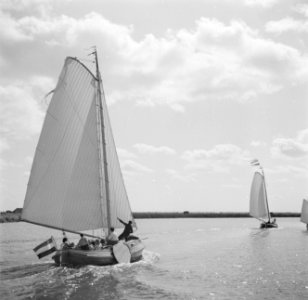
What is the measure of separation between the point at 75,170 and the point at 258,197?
61.8 m

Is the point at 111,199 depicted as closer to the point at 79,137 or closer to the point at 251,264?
the point at 79,137

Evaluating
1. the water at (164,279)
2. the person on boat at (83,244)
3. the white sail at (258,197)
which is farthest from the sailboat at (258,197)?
the person on boat at (83,244)

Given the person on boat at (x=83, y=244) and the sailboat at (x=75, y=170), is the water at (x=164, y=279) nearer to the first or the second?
the person on boat at (x=83, y=244)

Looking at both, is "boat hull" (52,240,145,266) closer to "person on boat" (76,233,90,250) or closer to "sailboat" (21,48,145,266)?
"sailboat" (21,48,145,266)

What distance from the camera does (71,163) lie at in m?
27.5

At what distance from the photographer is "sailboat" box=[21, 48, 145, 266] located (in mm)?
26656

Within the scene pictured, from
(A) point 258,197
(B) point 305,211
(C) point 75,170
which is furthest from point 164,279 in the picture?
(A) point 258,197

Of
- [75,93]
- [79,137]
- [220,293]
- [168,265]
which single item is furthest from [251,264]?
[75,93]

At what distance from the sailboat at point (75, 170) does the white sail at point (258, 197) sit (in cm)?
5754

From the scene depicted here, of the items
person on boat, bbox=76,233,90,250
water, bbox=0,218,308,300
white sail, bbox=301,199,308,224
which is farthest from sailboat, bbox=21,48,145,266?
white sail, bbox=301,199,308,224

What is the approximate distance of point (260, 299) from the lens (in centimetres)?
1973

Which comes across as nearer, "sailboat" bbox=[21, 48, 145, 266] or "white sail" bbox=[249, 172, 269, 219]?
"sailboat" bbox=[21, 48, 145, 266]

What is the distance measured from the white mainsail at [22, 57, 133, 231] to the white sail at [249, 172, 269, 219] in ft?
191

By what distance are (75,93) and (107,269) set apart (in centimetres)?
1194
